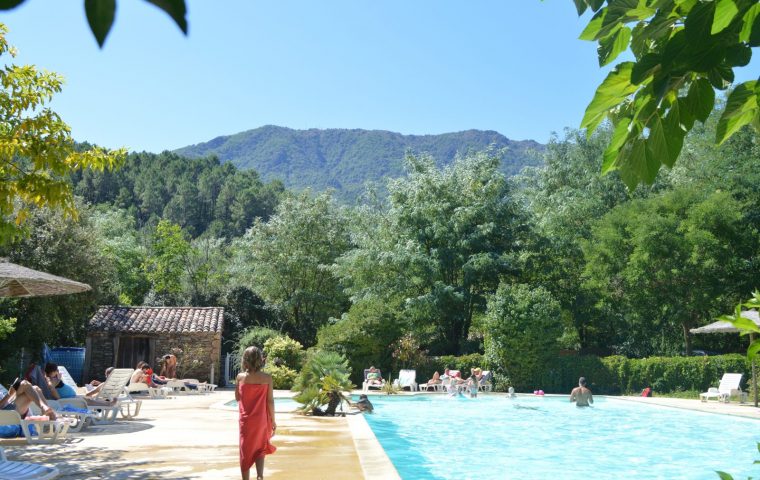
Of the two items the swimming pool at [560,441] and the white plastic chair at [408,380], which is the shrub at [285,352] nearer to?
the white plastic chair at [408,380]

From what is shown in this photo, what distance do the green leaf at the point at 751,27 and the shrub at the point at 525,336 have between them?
22.6 meters

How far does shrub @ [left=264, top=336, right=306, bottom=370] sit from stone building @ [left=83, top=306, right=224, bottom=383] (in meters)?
1.96

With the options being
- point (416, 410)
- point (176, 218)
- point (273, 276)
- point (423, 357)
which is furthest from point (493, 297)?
point (176, 218)

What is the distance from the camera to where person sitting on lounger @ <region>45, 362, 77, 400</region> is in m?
10.6

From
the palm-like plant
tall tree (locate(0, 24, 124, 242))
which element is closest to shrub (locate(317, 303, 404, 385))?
the palm-like plant

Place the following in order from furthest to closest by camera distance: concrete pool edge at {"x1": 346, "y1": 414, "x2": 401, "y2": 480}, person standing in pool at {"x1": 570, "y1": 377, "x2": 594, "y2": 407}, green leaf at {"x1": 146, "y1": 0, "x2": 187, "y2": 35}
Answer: person standing in pool at {"x1": 570, "y1": 377, "x2": 594, "y2": 407}
concrete pool edge at {"x1": 346, "y1": 414, "x2": 401, "y2": 480}
green leaf at {"x1": 146, "y1": 0, "x2": 187, "y2": 35}

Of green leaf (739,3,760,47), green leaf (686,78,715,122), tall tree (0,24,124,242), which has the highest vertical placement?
tall tree (0,24,124,242)

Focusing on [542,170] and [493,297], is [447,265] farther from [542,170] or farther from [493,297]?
[542,170]

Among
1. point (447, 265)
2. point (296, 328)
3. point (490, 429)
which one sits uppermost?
point (447, 265)

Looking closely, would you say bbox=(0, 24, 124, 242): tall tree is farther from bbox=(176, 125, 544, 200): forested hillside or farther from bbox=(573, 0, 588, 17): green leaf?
bbox=(176, 125, 544, 200): forested hillside

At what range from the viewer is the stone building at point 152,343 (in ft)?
80.3

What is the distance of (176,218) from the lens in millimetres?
65938

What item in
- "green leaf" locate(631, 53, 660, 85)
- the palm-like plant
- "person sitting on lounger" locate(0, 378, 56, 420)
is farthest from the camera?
the palm-like plant

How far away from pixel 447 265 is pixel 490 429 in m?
13.7
